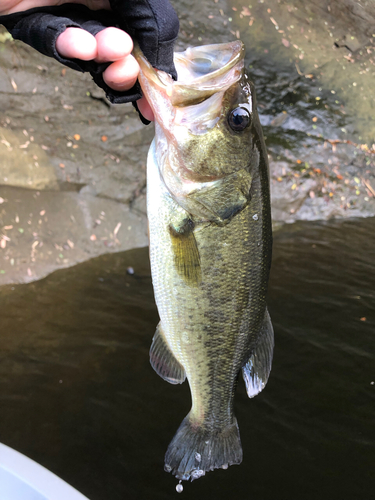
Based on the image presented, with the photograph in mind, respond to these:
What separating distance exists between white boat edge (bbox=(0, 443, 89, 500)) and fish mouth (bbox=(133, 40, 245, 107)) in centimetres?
157

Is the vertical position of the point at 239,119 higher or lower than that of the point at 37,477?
higher

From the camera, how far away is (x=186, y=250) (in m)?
1.68

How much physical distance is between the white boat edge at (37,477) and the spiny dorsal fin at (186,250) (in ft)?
3.21

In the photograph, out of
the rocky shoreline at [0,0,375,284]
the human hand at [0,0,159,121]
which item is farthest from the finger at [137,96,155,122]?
the rocky shoreline at [0,0,375,284]

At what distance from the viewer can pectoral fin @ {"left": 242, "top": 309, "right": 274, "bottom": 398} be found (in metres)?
1.93

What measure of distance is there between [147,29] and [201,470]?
5.98 ft

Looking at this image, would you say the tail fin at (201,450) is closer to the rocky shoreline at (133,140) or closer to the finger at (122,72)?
the finger at (122,72)

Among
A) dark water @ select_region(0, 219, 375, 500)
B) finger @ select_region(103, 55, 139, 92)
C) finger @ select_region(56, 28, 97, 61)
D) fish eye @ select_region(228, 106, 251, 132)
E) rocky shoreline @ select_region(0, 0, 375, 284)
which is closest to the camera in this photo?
finger @ select_region(56, 28, 97, 61)

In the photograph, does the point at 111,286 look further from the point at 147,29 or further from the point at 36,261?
the point at 147,29

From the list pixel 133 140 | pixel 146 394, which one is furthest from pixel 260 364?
pixel 133 140

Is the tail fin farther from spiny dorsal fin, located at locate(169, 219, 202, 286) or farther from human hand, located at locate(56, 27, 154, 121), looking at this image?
human hand, located at locate(56, 27, 154, 121)

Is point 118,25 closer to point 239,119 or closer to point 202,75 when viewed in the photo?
point 202,75

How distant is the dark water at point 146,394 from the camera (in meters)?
3.30

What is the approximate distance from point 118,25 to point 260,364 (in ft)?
4.93
